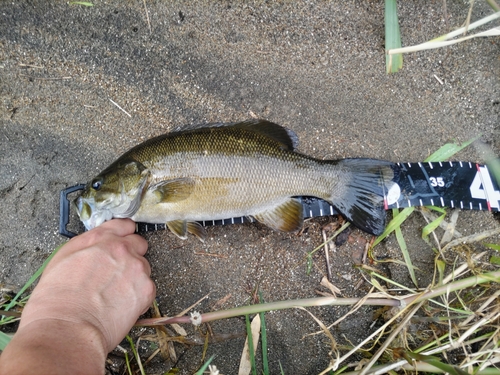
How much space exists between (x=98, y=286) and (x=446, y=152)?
2.99m

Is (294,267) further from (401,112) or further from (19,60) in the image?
(19,60)

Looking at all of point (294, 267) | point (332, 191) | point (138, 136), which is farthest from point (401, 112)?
point (138, 136)

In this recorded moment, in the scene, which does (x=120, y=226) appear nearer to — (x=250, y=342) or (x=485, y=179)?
(x=250, y=342)

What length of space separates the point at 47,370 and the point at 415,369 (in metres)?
2.39

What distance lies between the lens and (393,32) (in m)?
3.17

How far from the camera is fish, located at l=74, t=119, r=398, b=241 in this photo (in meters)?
2.89

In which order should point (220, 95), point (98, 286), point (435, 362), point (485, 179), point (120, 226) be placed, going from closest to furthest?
point (435, 362) < point (98, 286) < point (120, 226) < point (485, 179) < point (220, 95)

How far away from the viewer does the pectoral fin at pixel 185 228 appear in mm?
3014

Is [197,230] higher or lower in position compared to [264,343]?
higher

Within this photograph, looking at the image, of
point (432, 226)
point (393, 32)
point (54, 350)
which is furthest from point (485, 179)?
point (54, 350)

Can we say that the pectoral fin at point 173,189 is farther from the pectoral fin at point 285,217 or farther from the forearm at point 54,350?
the forearm at point 54,350

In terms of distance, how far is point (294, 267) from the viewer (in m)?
3.28

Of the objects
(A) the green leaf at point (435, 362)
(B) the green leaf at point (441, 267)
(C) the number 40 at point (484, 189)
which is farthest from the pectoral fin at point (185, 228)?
(C) the number 40 at point (484, 189)

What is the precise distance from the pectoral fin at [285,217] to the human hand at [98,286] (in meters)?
1.03
